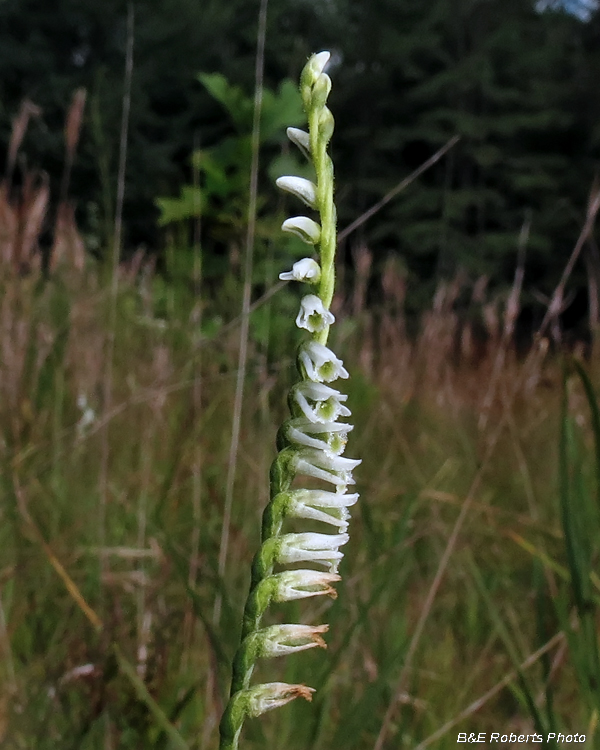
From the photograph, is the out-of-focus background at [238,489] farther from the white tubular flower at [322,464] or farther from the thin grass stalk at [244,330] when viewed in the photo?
the white tubular flower at [322,464]

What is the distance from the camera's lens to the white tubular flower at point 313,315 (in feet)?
1.06

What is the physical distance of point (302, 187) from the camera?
0.36m

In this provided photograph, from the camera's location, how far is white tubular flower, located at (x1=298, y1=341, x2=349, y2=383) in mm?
323

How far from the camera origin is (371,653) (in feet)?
3.63

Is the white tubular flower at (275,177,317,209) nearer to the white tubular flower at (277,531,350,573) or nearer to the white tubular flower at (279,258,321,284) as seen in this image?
the white tubular flower at (279,258,321,284)

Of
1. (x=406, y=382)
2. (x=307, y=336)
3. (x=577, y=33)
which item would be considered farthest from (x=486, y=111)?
(x=307, y=336)

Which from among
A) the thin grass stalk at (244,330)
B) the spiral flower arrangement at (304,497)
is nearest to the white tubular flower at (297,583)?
the spiral flower arrangement at (304,497)

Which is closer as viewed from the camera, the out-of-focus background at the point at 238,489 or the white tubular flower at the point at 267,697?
the white tubular flower at the point at 267,697

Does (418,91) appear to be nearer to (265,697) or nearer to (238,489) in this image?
(238,489)

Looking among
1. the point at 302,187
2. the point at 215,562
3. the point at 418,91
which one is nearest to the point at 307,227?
the point at 302,187

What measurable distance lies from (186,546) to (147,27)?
15.0 metres

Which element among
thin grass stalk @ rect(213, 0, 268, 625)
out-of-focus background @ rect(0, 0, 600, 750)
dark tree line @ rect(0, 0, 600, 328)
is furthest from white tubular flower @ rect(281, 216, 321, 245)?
dark tree line @ rect(0, 0, 600, 328)

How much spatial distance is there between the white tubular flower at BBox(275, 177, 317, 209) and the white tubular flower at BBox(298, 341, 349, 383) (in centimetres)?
7

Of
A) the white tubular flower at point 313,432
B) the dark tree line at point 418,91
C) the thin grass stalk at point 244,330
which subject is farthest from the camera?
the dark tree line at point 418,91
